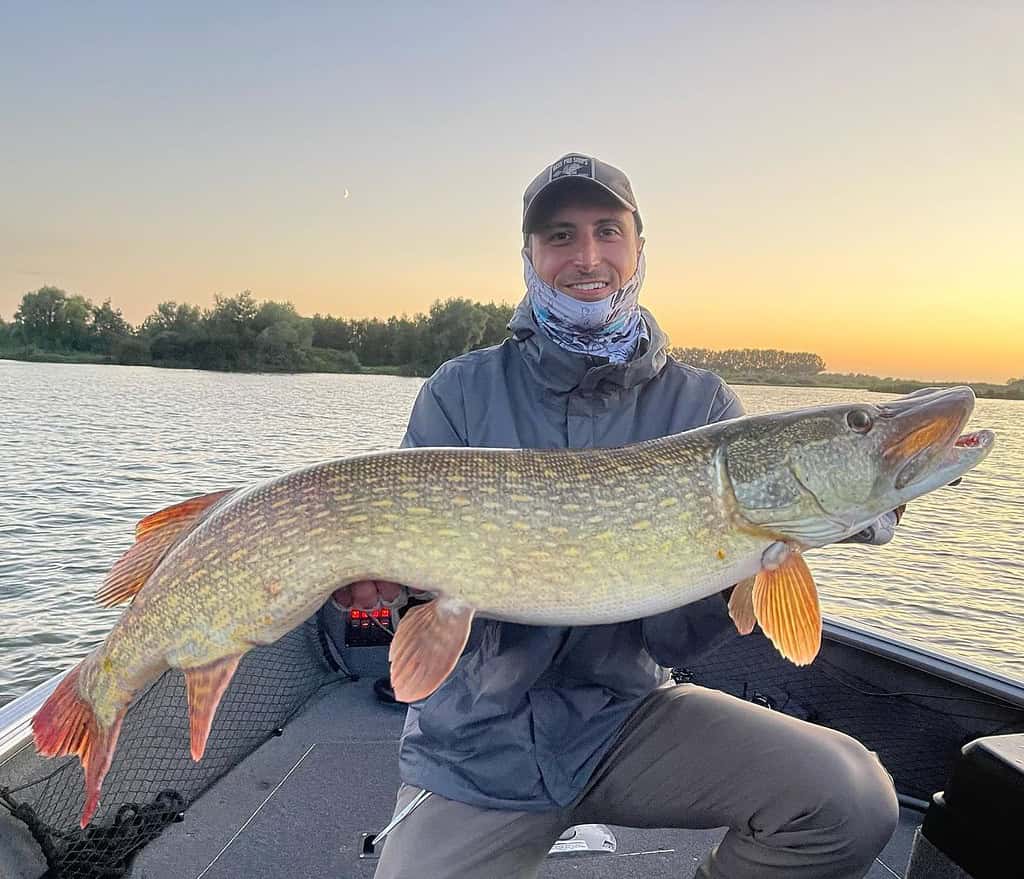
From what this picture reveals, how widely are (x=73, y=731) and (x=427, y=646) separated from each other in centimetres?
77

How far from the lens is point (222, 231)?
24453mm

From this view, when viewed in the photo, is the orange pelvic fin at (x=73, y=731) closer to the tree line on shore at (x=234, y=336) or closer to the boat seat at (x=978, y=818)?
the boat seat at (x=978, y=818)

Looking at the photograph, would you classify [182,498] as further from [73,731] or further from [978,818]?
[978,818]

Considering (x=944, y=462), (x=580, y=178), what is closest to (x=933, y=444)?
(x=944, y=462)

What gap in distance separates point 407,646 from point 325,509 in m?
0.35

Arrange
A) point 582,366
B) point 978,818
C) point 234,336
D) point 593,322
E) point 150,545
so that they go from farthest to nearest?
point 234,336 < point 593,322 < point 582,366 < point 150,545 < point 978,818

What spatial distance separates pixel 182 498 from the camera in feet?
32.0

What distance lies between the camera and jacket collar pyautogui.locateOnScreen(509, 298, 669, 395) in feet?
6.47

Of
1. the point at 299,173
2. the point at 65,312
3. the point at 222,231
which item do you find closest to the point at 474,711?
the point at 299,173

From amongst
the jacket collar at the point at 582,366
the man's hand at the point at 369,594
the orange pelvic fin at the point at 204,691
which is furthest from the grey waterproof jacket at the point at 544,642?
the orange pelvic fin at the point at 204,691

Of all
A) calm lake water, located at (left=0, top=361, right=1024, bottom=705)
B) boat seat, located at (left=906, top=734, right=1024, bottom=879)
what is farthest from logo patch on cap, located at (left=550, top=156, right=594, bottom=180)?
boat seat, located at (left=906, top=734, right=1024, bottom=879)

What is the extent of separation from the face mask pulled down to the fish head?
1.79ft

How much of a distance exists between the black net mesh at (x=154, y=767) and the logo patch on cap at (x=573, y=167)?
84.4 inches

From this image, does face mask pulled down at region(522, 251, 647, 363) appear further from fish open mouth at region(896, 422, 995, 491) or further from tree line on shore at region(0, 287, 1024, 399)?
tree line on shore at region(0, 287, 1024, 399)
